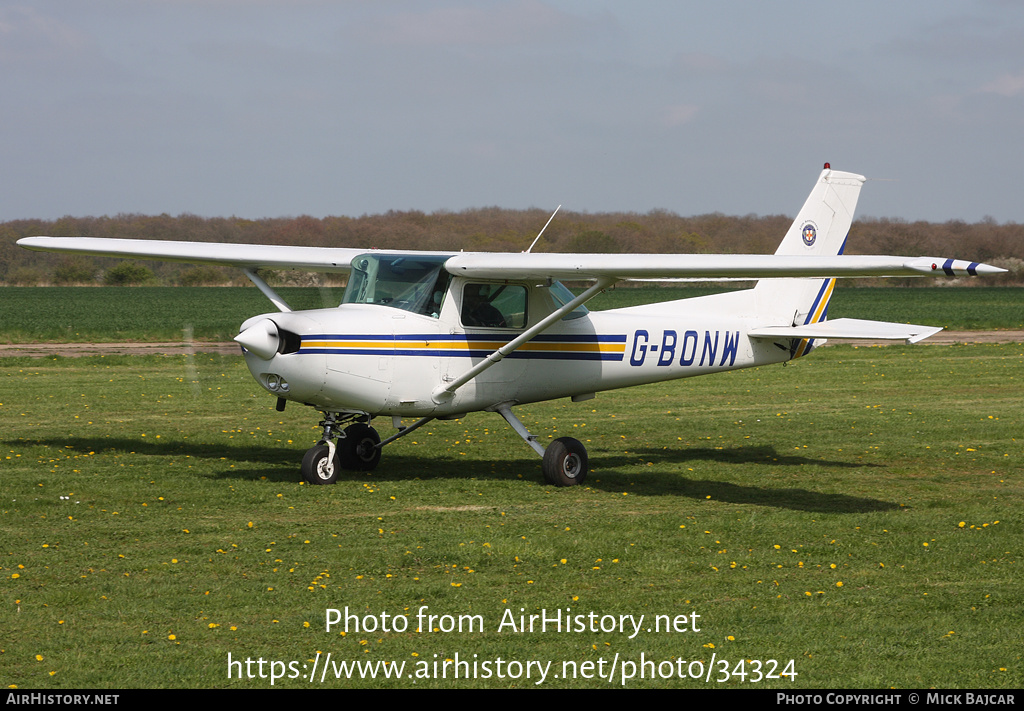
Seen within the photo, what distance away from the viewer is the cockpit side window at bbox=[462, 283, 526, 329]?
11930 millimetres

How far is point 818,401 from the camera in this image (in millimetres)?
19453

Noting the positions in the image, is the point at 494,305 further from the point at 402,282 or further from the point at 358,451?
the point at 358,451

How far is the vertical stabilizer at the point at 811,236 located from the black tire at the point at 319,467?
19.2ft

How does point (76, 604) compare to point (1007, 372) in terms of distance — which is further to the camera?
point (1007, 372)

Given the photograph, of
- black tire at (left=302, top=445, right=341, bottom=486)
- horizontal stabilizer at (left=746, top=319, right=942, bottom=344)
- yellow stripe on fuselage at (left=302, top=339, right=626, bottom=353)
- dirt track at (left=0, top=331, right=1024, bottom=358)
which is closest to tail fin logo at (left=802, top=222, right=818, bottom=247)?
horizontal stabilizer at (left=746, top=319, right=942, bottom=344)

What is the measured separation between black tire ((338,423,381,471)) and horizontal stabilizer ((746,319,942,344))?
4.89 metres

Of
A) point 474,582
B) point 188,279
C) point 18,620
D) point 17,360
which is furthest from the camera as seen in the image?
point 188,279

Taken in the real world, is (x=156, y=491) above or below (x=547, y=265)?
below

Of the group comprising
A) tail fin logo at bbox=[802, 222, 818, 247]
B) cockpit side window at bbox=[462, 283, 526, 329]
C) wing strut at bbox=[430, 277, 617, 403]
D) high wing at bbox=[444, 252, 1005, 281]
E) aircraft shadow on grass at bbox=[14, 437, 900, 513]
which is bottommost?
aircraft shadow on grass at bbox=[14, 437, 900, 513]

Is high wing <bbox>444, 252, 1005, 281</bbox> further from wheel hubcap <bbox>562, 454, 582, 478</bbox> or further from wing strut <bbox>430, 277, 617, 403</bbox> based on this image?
wheel hubcap <bbox>562, 454, 582, 478</bbox>
